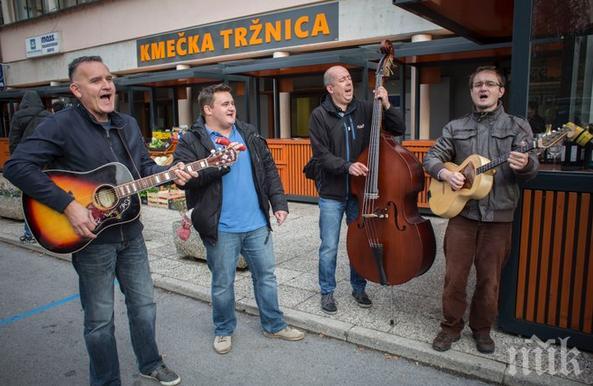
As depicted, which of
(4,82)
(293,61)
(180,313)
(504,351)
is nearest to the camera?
(504,351)

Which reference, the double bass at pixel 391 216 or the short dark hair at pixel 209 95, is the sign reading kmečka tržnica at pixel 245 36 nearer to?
the double bass at pixel 391 216

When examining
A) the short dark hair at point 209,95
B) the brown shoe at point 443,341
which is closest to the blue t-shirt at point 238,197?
the short dark hair at point 209,95

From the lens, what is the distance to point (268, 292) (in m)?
3.44

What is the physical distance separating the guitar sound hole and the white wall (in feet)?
25.2

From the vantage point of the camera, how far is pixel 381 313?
3809mm

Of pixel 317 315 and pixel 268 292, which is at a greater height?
pixel 268 292

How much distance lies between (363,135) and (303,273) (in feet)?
6.05

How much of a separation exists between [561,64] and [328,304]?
9.24ft

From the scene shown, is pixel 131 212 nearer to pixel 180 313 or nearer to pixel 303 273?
pixel 180 313

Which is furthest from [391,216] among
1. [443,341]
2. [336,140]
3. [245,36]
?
[245,36]

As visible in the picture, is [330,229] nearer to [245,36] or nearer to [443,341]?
[443,341]

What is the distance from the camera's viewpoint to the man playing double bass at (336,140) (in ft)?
11.9

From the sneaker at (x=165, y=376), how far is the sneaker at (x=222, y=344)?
0.39 meters

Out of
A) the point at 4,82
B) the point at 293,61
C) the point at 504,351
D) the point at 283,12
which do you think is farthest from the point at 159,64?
the point at 504,351
